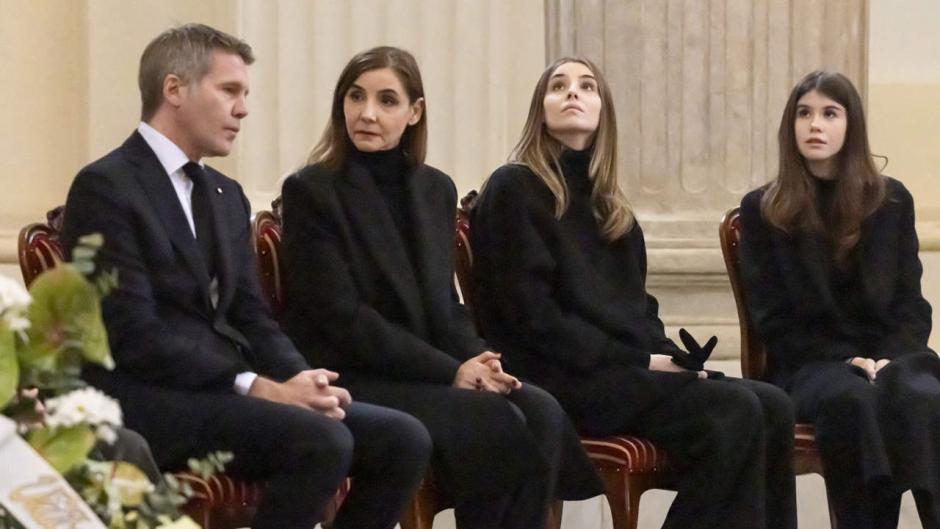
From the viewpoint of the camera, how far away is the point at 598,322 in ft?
14.2

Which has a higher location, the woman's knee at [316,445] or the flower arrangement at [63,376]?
the flower arrangement at [63,376]

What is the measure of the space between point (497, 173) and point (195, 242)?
107 centimetres

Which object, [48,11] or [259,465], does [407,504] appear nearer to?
[259,465]

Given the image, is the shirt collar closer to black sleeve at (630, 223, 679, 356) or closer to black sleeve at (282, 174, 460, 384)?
black sleeve at (282, 174, 460, 384)

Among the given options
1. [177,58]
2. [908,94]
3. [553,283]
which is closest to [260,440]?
[177,58]

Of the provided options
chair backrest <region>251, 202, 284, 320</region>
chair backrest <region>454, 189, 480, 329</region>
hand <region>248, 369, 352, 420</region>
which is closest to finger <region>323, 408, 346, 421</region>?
hand <region>248, 369, 352, 420</region>

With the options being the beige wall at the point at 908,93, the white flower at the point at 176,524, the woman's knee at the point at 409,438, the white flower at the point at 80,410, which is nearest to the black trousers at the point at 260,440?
the woman's knee at the point at 409,438

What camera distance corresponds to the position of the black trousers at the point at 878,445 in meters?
4.22

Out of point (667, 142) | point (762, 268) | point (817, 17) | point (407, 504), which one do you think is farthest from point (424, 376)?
point (817, 17)

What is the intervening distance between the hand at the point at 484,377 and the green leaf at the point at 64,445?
2.22 m

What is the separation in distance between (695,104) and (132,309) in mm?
2603

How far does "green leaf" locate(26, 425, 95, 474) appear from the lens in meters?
1.69

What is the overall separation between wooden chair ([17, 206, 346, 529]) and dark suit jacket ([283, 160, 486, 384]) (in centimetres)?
41

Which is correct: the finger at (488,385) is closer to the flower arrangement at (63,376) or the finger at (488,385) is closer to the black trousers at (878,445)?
the black trousers at (878,445)
